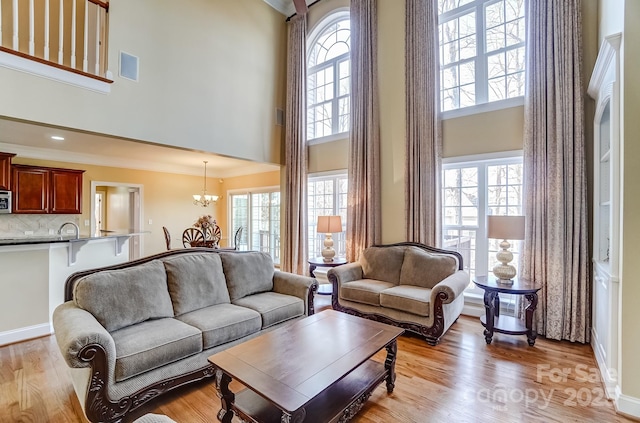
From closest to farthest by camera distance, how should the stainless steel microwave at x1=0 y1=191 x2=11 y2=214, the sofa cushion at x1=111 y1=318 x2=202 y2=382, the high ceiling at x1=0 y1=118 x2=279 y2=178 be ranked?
the sofa cushion at x1=111 y1=318 x2=202 y2=382
the high ceiling at x1=0 y1=118 x2=279 y2=178
the stainless steel microwave at x1=0 y1=191 x2=11 y2=214

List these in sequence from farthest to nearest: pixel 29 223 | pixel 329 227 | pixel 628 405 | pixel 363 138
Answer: pixel 29 223, pixel 363 138, pixel 329 227, pixel 628 405

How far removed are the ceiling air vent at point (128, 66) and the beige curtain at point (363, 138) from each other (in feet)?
10.3

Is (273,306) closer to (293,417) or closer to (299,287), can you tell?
(299,287)

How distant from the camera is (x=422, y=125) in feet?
13.7

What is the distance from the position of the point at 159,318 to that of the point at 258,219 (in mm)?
5170

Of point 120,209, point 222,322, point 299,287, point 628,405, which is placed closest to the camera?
point 628,405

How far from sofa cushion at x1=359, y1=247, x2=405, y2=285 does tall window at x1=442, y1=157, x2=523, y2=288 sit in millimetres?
722

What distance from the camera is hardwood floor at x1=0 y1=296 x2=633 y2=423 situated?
2023 mm

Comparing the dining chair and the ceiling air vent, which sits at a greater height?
the ceiling air vent

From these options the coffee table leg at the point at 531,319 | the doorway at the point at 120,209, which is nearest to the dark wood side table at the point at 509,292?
the coffee table leg at the point at 531,319

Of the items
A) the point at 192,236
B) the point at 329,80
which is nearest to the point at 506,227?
the point at 329,80

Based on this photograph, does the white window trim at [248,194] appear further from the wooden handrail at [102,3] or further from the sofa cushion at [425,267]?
the wooden handrail at [102,3]

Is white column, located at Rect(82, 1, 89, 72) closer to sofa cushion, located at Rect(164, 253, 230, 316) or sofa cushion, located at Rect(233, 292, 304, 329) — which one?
sofa cushion, located at Rect(164, 253, 230, 316)

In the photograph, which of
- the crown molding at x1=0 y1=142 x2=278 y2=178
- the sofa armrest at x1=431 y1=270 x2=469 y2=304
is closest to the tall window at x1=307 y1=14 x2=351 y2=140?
the crown molding at x1=0 y1=142 x2=278 y2=178
